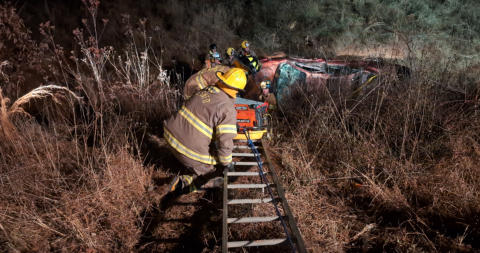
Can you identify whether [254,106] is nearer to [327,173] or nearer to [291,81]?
[327,173]

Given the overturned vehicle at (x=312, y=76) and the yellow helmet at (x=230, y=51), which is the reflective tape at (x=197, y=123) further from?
the yellow helmet at (x=230, y=51)

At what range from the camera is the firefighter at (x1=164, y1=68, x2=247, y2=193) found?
7.88ft

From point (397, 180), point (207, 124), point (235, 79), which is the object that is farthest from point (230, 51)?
point (397, 180)

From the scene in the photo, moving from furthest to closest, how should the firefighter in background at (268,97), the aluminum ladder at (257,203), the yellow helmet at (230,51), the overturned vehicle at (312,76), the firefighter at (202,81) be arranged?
the yellow helmet at (230,51)
the firefighter in background at (268,97)
the overturned vehicle at (312,76)
the firefighter at (202,81)
the aluminum ladder at (257,203)

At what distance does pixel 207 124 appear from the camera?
95.8 inches

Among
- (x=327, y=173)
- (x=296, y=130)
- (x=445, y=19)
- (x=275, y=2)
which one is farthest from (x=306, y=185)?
(x=275, y=2)

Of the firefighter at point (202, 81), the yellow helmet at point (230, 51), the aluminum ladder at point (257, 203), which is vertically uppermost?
the yellow helmet at point (230, 51)

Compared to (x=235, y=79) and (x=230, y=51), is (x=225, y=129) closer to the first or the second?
(x=235, y=79)

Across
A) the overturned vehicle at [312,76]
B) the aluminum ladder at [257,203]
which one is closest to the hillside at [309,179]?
the aluminum ladder at [257,203]

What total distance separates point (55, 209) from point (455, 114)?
415cm

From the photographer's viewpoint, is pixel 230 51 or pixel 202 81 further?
pixel 230 51

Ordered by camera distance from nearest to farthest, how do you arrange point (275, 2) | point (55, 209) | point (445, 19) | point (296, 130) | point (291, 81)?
point (55, 209), point (296, 130), point (291, 81), point (445, 19), point (275, 2)

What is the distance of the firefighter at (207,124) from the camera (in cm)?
240

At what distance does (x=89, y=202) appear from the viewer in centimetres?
224
